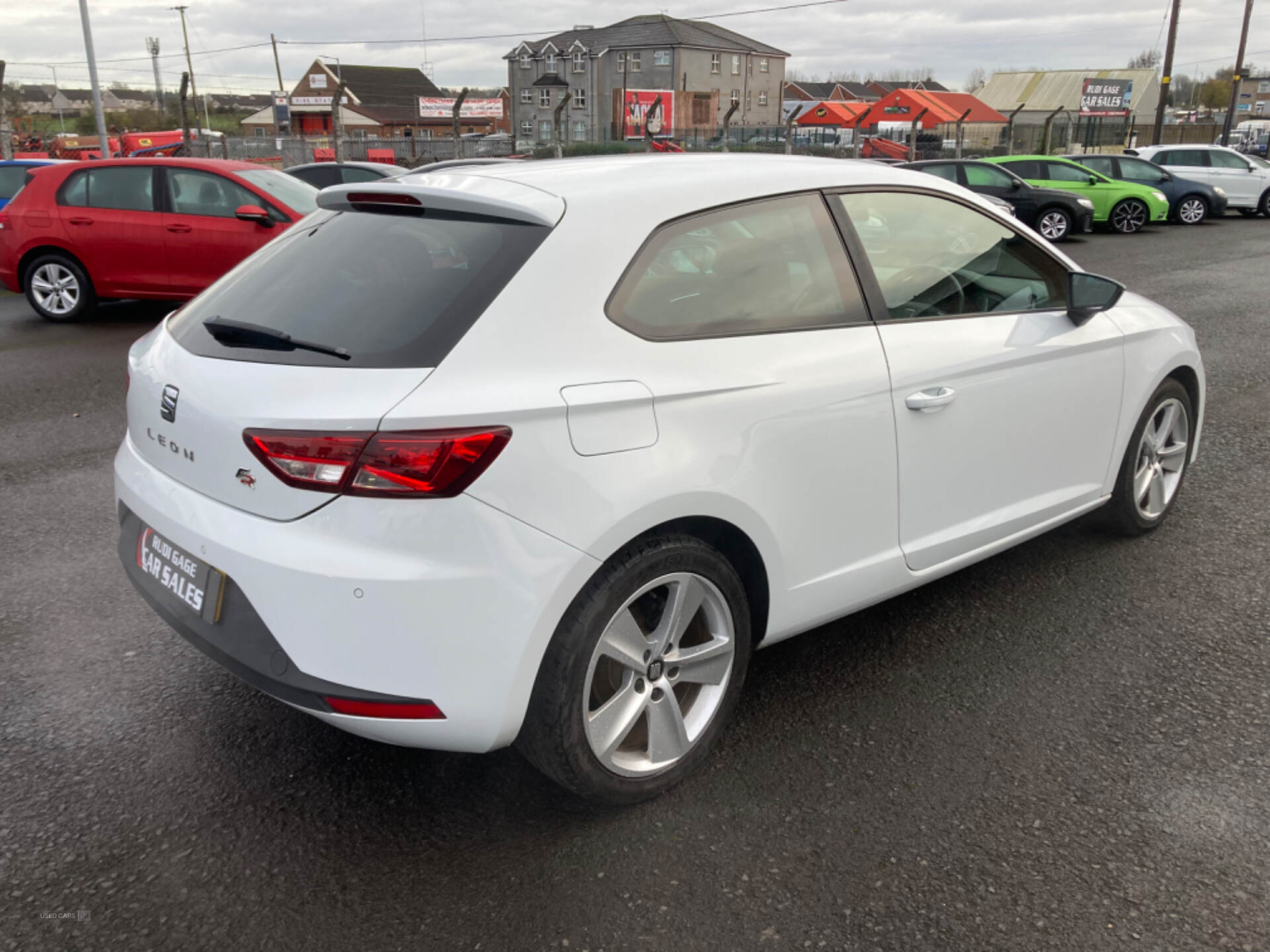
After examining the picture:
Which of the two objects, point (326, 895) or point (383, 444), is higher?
point (383, 444)

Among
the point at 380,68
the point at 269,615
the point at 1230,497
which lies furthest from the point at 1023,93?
the point at 269,615

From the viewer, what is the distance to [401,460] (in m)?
2.12

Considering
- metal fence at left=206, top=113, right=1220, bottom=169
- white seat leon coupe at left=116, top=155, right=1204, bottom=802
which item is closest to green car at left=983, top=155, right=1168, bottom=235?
metal fence at left=206, top=113, right=1220, bottom=169

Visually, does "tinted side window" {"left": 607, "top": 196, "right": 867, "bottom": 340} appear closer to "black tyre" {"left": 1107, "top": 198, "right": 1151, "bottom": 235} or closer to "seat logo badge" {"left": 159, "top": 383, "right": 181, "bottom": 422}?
"seat logo badge" {"left": 159, "top": 383, "right": 181, "bottom": 422}

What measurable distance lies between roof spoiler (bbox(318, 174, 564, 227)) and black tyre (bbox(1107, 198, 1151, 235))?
19.9 meters

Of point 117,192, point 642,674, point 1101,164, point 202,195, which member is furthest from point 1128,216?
point 642,674

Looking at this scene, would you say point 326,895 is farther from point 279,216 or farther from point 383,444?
point 279,216

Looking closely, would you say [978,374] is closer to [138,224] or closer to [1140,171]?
[138,224]

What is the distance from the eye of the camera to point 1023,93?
62375 mm

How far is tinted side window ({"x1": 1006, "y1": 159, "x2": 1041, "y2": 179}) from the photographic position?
19219mm

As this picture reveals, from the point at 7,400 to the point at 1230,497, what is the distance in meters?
7.59

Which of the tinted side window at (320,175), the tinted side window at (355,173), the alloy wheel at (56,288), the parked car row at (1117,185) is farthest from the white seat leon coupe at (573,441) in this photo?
the parked car row at (1117,185)

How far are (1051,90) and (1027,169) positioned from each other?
159 feet

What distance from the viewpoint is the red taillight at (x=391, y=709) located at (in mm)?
2213
